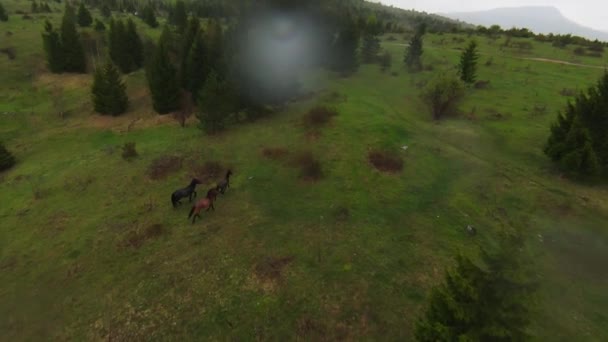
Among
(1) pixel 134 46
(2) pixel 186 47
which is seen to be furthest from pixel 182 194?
(1) pixel 134 46

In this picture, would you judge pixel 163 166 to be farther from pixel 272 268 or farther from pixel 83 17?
pixel 83 17

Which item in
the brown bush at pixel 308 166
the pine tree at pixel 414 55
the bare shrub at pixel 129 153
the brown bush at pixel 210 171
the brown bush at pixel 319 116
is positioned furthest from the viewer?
the pine tree at pixel 414 55

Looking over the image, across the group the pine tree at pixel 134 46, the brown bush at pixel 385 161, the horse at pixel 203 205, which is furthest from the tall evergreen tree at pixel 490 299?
the pine tree at pixel 134 46

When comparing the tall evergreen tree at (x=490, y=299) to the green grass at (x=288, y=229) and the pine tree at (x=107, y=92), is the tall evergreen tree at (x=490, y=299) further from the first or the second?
the pine tree at (x=107, y=92)

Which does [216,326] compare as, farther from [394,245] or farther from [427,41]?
[427,41]

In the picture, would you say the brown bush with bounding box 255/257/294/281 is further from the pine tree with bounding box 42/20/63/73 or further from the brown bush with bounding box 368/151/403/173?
the pine tree with bounding box 42/20/63/73

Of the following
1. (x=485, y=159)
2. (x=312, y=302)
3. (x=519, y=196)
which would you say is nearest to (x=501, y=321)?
(x=312, y=302)
